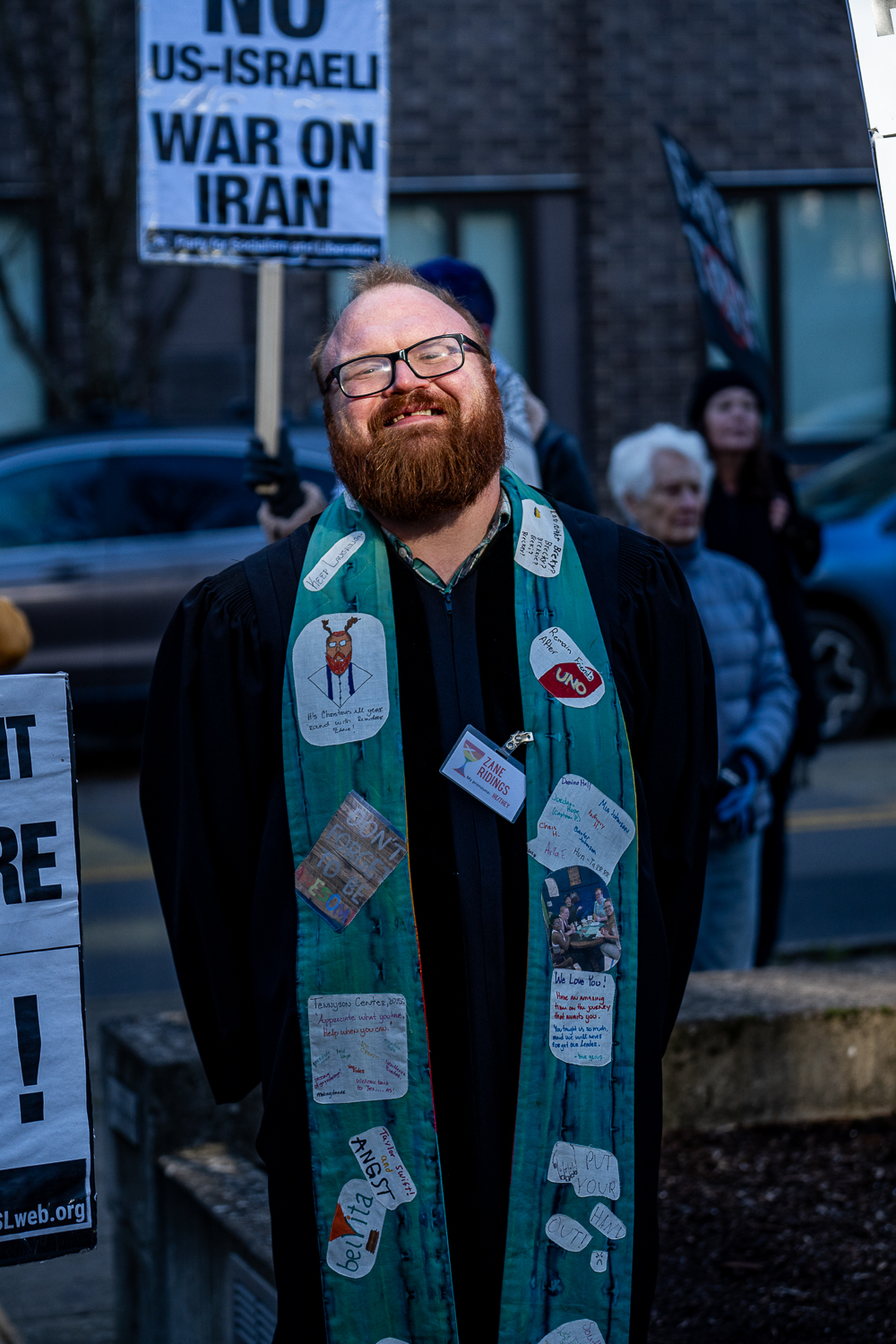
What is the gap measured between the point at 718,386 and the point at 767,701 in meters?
1.54

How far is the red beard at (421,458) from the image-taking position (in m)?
2.31

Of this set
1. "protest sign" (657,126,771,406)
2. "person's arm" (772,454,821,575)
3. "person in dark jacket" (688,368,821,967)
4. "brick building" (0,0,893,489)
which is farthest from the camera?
"brick building" (0,0,893,489)

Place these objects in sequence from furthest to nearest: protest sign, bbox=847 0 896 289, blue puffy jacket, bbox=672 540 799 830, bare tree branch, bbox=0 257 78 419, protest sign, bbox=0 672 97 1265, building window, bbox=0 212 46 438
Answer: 1. building window, bbox=0 212 46 438
2. bare tree branch, bbox=0 257 78 419
3. blue puffy jacket, bbox=672 540 799 830
4. protest sign, bbox=0 672 97 1265
5. protest sign, bbox=847 0 896 289

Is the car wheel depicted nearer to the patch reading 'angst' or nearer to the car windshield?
the car windshield

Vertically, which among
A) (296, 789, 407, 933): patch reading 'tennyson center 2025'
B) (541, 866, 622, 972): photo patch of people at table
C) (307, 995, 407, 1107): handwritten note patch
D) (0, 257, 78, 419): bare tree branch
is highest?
(0, 257, 78, 419): bare tree branch

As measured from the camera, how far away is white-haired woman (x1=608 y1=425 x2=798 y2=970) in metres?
4.24

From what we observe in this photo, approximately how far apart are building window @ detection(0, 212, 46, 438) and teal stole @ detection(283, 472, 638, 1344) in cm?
1305

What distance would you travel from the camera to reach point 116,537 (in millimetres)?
10055

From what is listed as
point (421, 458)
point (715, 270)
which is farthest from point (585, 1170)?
point (715, 270)

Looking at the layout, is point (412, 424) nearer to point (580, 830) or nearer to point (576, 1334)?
point (580, 830)

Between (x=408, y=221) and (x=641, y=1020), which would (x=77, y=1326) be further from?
(x=408, y=221)

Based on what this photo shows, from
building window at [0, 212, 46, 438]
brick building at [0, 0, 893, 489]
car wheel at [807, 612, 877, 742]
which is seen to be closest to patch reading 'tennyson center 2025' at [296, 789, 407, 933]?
car wheel at [807, 612, 877, 742]

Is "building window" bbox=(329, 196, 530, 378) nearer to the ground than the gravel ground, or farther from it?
farther from it

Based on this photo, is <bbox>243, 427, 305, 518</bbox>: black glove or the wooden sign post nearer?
<bbox>243, 427, 305, 518</bbox>: black glove
